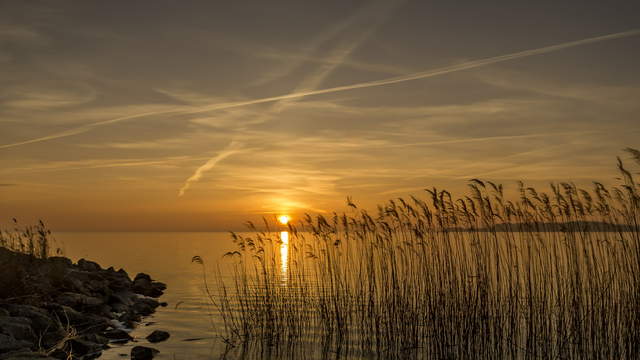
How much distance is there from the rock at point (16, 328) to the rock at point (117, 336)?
3151mm

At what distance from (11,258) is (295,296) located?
7337mm

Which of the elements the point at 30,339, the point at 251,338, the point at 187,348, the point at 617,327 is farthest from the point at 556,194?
the point at 30,339

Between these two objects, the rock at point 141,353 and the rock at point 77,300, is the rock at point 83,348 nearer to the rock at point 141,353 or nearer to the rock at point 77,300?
the rock at point 141,353

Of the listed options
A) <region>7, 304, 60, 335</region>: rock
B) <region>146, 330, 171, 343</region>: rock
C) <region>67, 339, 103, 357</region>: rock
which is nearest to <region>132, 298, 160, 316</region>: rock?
<region>146, 330, 171, 343</region>: rock

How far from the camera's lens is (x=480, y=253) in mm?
10164

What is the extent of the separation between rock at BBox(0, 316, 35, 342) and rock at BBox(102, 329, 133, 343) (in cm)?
315

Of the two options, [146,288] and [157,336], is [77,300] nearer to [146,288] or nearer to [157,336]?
[157,336]

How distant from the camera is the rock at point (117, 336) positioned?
13.1 m

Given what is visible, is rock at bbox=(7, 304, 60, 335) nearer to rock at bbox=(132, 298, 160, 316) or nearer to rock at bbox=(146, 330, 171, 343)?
rock at bbox=(146, 330, 171, 343)

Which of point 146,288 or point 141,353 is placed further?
point 146,288

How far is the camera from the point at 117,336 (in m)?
13.2

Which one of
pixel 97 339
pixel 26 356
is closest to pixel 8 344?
pixel 26 356

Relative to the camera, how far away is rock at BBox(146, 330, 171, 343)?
13.5 metres

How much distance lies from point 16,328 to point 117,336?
3.64 m
